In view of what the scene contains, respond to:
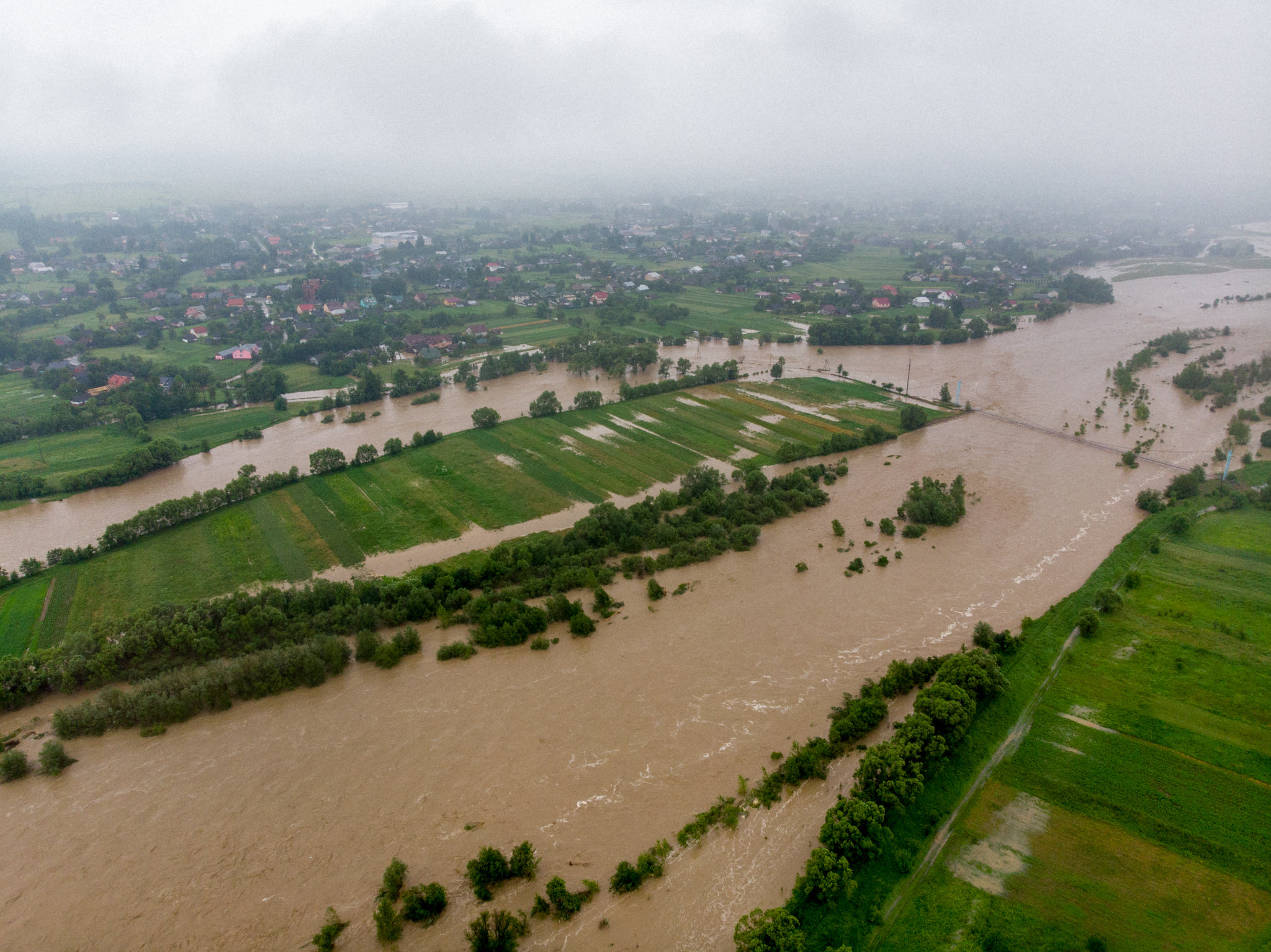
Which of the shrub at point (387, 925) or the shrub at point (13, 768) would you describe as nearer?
the shrub at point (387, 925)

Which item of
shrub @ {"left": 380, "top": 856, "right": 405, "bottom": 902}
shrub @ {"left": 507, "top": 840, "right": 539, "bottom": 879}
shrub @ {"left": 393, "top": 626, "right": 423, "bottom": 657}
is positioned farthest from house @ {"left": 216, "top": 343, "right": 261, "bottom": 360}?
shrub @ {"left": 507, "top": 840, "right": 539, "bottom": 879}

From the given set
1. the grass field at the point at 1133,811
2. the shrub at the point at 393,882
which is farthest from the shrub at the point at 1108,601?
the shrub at the point at 393,882

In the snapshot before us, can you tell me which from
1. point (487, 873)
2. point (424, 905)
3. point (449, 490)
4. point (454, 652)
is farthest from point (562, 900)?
point (449, 490)

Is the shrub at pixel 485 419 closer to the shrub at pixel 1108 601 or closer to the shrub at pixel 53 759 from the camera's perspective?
the shrub at pixel 53 759

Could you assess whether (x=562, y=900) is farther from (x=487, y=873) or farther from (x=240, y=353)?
(x=240, y=353)

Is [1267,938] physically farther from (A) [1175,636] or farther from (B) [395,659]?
(B) [395,659]

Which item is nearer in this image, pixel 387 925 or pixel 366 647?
pixel 387 925

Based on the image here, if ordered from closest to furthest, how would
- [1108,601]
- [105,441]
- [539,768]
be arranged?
[539,768]
[1108,601]
[105,441]
